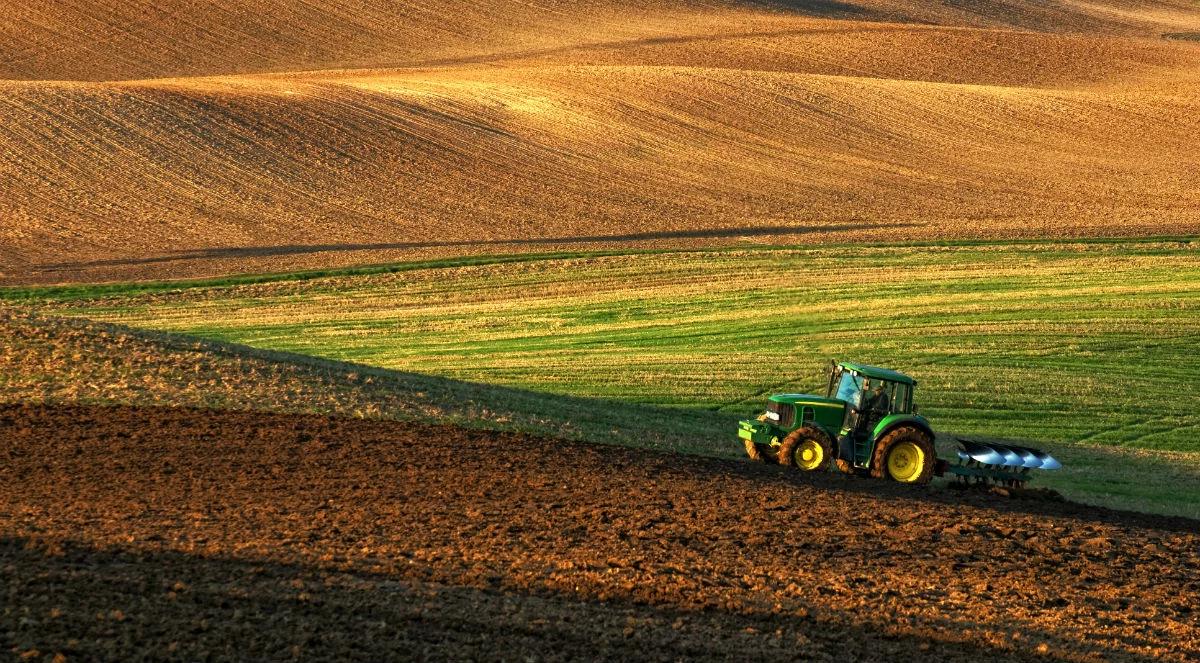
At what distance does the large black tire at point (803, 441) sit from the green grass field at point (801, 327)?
2.04m

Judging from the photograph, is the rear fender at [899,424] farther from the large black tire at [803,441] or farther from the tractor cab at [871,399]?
the large black tire at [803,441]

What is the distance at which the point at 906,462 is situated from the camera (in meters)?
19.3

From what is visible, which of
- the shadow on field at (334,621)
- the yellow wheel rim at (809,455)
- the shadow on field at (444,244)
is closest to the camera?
the shadow on field at (334,621)

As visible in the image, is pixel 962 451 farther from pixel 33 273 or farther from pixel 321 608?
pixel 33 273

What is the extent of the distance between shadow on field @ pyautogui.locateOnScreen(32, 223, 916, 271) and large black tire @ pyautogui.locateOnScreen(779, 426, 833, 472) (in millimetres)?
24354

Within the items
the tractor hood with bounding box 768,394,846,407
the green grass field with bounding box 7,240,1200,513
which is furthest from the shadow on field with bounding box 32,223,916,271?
the tractor hood with bounding box 768,394,846,407

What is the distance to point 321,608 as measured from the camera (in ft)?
39.3

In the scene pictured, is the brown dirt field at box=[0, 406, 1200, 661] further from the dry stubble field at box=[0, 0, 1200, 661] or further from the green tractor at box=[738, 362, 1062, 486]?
the green tractor at box=[738, 362, 1062, 486]

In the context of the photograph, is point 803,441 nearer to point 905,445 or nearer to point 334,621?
point 905,445

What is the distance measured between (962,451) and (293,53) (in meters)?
59.9

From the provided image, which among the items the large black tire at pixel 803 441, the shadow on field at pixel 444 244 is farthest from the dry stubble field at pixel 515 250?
the large black tire at pixel 803 441

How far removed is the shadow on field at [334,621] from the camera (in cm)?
1088

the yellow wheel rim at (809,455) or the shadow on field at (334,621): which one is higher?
the yellow wheel rim at (809,455)

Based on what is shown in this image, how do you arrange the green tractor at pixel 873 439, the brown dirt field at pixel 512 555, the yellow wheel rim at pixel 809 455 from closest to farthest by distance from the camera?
1. the brown dirt field at pixel 512 555
2. the green tractor at pixel 873 439
3. the yellow wheel rim at pixel 809 455
